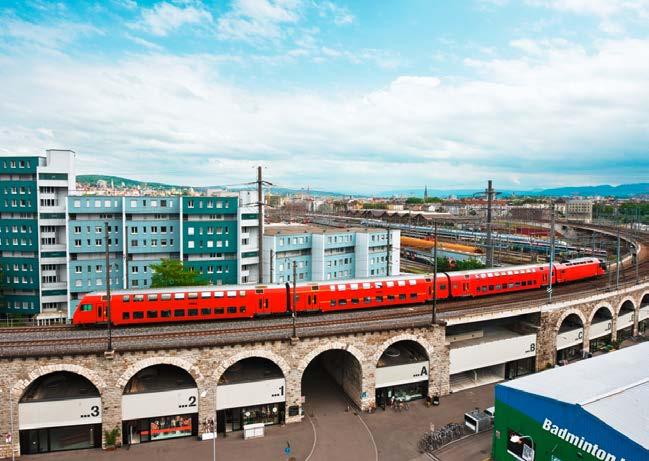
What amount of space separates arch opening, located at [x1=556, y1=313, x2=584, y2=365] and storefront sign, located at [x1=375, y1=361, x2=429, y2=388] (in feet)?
52.6

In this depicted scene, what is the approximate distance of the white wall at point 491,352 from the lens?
34.9 metres

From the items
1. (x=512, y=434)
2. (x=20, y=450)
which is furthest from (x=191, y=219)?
(x=512, y=434)

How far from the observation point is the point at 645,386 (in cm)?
2164

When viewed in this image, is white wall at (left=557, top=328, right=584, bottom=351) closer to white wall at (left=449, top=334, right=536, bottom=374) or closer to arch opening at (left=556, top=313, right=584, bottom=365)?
arch opening at (left=556, top=313, right=584, bottom=365)

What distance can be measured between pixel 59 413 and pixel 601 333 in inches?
1967

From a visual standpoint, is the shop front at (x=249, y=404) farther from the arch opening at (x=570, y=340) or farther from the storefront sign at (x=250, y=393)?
the arch opening at (x=570, y=340)

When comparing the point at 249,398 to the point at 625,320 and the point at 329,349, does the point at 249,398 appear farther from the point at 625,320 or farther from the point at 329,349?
the point at 625,320

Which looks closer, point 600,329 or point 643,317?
point 600,329

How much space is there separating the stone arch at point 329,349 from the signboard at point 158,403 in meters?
7.43

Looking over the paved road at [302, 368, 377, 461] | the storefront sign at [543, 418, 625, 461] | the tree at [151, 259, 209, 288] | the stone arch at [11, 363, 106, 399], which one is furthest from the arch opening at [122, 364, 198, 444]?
the storefront sign at [543, 418, 625, 461]

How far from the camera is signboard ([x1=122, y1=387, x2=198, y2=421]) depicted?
26906 millimetres

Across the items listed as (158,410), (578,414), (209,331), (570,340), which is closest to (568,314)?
(570,340)

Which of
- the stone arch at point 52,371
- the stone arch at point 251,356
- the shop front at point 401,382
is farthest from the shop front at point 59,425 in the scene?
the shop front at point 401,382

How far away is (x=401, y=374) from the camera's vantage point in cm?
3281
